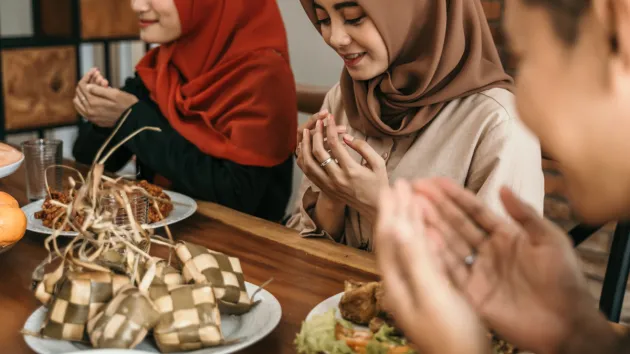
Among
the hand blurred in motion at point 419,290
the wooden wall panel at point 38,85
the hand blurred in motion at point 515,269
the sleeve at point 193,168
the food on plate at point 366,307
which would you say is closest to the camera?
the hand blurred in motion at point 419,290

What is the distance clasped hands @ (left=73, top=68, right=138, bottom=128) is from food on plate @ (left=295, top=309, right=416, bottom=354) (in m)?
1.35

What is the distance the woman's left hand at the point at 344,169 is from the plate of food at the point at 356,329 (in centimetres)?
46

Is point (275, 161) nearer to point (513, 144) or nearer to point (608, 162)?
point (513, 144)

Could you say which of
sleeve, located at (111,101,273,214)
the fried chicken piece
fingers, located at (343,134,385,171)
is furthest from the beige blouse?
the fried chicken piece

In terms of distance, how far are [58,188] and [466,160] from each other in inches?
37.6

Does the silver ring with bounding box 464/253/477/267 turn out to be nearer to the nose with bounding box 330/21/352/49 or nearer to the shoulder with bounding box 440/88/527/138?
the shoulder with bounding box 440/88/527/138

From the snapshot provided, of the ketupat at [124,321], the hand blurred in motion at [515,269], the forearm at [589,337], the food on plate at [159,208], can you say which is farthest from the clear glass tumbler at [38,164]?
the forearm at [589,337]

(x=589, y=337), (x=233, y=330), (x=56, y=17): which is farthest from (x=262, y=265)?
(x=56, y=17)

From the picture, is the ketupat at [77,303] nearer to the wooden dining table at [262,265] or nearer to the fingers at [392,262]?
the wooden dining table at [262,265]

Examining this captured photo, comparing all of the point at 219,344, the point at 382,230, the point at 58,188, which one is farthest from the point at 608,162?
the point at 58,188

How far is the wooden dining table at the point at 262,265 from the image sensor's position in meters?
1.02

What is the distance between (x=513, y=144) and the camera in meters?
1.47

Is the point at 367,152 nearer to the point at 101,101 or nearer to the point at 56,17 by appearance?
the point at 101,101

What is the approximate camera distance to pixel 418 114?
157 centimetres
